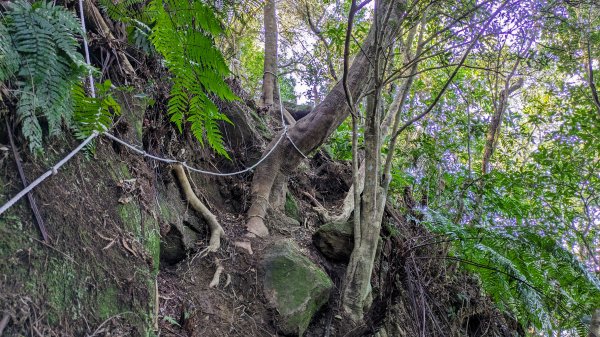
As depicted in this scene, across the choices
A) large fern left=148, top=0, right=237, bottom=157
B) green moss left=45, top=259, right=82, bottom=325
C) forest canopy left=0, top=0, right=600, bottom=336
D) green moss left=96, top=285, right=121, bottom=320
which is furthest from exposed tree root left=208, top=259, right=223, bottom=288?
large fern left=148, top=0, right=237, bottom=157

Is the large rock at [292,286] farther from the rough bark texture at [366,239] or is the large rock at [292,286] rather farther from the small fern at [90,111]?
the small fern at [90,111]

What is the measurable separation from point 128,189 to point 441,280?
156 inches

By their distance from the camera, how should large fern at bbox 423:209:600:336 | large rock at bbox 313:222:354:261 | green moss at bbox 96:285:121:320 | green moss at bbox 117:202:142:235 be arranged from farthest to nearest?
1. large rock at bbox 313:222:354:261
2. large fern at bbox 423:209:600:336
3. green moss at bbox 117:202:142:235
4. green moss at bbox 96:285:121:320

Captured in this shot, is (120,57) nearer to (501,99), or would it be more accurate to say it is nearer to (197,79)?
(197,79)

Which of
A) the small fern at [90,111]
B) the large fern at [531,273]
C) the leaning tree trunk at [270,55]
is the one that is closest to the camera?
the small fern at [90,111]

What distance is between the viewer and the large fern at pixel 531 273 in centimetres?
312

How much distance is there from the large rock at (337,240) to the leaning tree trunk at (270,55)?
3360 mm

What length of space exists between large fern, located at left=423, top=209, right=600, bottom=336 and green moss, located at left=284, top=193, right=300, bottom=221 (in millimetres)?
2034

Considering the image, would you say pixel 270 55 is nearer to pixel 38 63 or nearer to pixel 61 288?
pixel 38 63

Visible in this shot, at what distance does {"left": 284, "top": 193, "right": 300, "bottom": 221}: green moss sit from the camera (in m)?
5.00

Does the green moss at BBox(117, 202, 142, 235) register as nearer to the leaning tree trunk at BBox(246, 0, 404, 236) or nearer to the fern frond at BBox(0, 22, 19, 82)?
the fern frond at BBox(0, 22, 19, 82)

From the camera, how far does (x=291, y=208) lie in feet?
16.6

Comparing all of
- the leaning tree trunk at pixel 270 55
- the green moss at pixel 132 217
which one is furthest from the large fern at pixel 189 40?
the leaning tree trunk at pixel 270 55

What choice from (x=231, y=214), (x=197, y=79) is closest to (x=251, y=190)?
(x=231, y=214)
